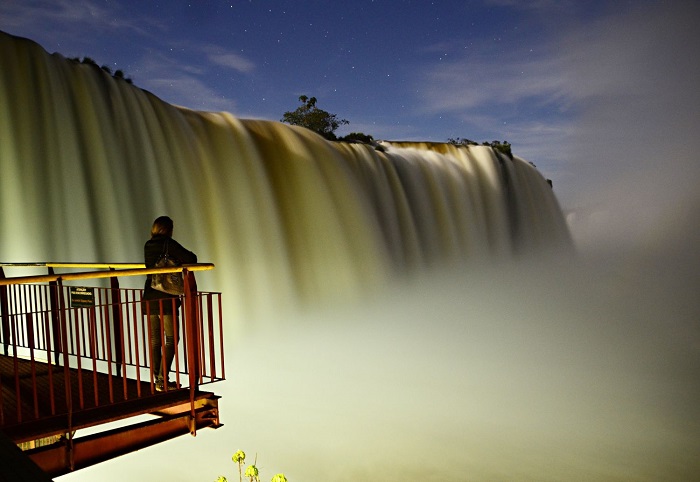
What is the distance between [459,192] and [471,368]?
11.1 meters

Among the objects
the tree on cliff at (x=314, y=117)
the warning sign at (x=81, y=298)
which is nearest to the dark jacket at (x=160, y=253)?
the warning sign at (x=81, y=298)

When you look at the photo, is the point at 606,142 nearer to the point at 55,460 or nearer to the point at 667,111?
the point at 667,111

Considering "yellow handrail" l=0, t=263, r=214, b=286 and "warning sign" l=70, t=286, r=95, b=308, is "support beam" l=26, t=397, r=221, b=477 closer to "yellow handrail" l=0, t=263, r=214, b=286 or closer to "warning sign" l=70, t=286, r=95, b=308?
"warning sign" l=70, t=286, r=95, b=308

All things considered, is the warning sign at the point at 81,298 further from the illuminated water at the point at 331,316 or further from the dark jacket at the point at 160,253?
the illuminated water at the point at 331,316

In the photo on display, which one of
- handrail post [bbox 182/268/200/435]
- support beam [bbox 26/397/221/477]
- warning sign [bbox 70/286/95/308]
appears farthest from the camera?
handrail post [bbox 182/268/200/435]

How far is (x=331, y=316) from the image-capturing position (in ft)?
50.0

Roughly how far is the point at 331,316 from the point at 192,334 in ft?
34.8

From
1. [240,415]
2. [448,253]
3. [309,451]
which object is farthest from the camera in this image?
[448,253]

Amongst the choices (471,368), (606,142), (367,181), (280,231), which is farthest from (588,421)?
(606,142)

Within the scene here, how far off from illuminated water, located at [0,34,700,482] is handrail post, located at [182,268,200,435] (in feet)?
13.8

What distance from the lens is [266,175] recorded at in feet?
47.9

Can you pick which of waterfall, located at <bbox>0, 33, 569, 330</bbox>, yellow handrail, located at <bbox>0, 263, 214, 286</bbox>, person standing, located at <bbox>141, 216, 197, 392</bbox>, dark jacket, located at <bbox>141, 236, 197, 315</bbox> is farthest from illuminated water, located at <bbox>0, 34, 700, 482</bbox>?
yellow handrail, located at <bbox>0, 263, 214, 286</bbox>

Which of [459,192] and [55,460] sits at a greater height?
[459,192]

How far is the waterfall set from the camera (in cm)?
968
